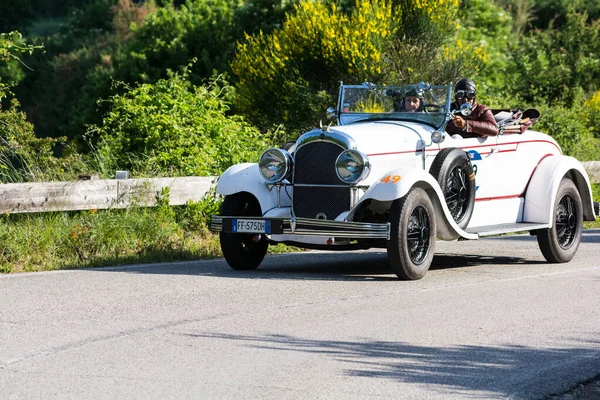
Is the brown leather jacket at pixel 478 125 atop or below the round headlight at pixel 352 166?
atop

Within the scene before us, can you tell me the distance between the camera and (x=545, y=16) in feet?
206

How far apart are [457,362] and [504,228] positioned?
5208 millimetres

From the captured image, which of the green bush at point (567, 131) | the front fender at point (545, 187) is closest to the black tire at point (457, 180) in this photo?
the front fender at point (545, 187)

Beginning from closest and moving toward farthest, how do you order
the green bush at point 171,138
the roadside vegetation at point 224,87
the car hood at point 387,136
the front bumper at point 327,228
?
1. the front bumper at point 327,228
2. the car hood at point 387,136
3. the roadside vegetation at point 224,87
4. the green bush at point 171,138

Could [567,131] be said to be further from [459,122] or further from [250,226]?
[250,226]

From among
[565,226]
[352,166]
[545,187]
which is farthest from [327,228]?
[565,226]

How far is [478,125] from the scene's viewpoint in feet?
38.4

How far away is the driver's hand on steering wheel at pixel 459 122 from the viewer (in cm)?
1170

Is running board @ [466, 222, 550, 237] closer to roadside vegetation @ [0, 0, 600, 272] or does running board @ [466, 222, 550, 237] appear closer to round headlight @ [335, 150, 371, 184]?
round headlight @ [335, 150, 371, 184]

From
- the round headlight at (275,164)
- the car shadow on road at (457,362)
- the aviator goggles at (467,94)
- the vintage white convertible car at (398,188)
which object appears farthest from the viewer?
the aviator goggles at (467,94)

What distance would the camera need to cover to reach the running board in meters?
11.4

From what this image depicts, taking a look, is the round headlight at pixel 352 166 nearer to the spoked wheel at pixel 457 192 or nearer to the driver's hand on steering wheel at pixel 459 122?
the spoked wheel at pixel 457 192

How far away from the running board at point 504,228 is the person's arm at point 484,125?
1040 mm

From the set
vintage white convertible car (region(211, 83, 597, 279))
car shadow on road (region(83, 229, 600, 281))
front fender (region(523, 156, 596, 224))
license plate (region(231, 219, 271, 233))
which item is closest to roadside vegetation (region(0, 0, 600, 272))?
car shadow on road (region(83, 229, 600, 281))
